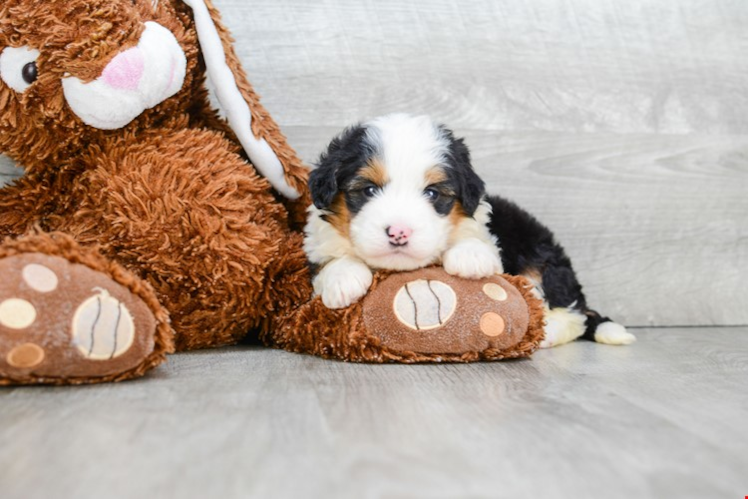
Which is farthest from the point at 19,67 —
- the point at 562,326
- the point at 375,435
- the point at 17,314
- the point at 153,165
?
the point at 562,326

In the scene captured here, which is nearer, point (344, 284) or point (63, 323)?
point (63, 323)

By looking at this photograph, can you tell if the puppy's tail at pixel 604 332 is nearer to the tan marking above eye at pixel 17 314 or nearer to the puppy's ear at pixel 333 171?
the puppy's ear at pixel 333 171

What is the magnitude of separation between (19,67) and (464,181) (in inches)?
38.4

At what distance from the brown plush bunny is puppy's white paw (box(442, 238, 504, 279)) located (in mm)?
357

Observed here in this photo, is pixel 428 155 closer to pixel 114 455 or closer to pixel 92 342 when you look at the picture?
pixel 92 342

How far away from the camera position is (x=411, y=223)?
1544 mm

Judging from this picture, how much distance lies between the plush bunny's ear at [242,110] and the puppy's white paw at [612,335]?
94 cm

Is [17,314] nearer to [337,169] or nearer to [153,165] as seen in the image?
[153,165]

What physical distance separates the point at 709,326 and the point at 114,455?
82.2 inches

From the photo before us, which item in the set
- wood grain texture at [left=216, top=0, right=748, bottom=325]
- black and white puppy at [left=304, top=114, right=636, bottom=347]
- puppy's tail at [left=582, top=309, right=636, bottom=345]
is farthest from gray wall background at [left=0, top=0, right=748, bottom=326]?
black and white puppy at [left=304, top=114, right=636, bottom=347]

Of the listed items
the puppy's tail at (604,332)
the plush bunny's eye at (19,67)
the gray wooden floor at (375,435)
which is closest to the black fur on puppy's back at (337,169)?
the gray wooden floor at (375,435)

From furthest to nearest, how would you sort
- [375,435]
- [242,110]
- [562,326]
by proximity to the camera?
[562,326] < [242,110] < [375,435]

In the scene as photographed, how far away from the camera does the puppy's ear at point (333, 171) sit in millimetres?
1629

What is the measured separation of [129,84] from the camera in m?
1.56
